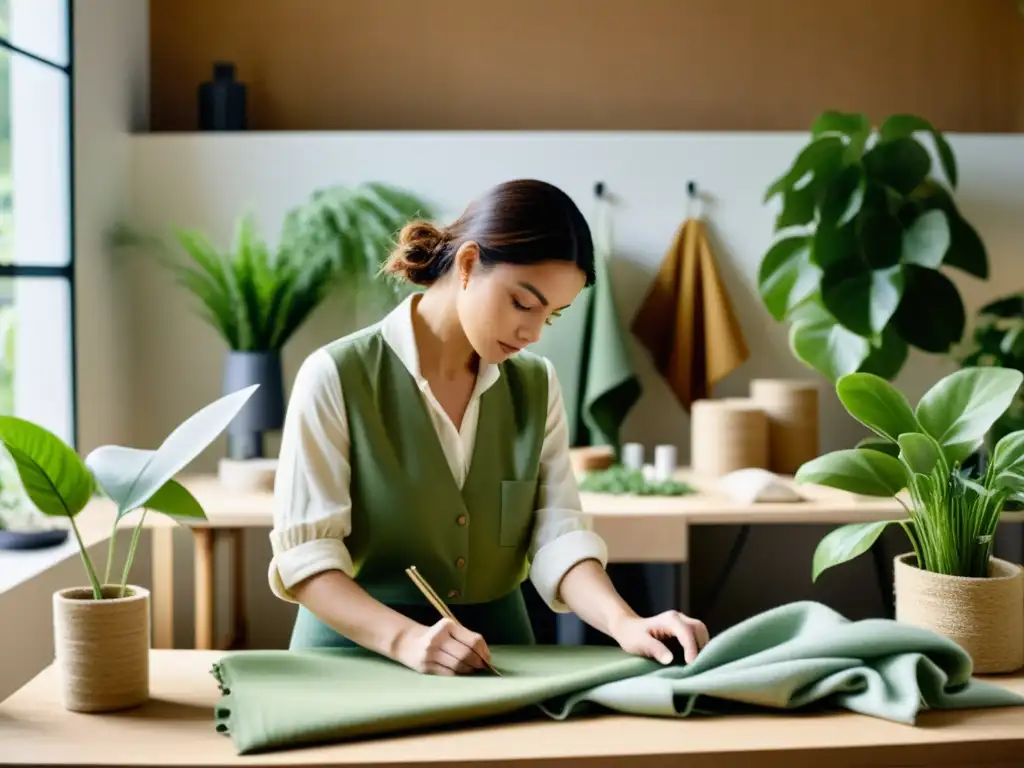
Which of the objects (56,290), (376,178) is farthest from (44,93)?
(376,178)

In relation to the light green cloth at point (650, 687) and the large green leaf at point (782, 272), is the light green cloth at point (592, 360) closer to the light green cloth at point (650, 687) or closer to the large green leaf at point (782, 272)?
the large green leaf at point (782, 272)

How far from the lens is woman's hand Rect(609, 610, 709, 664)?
1.42 meters

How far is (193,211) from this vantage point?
3.38m

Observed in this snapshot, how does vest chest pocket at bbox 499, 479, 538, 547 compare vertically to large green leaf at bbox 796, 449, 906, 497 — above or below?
below

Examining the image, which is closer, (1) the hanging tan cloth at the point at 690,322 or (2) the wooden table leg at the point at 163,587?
(2) the wooden table leg at the point at 163,587

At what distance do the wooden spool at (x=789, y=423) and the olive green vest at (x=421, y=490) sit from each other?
5.26 ft

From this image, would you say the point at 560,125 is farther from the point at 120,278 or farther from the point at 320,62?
the point at 120,278

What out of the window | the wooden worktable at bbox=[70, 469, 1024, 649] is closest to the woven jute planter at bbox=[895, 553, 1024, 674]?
the wooden worktable at bbox=[70, 469, 1024, 649]

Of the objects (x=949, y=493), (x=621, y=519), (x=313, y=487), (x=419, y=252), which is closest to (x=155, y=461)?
(x=313, y=487)

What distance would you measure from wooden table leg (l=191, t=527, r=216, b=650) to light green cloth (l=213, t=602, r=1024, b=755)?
1.40 meters

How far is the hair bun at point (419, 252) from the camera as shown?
1.63m

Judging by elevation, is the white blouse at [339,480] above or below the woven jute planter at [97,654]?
above

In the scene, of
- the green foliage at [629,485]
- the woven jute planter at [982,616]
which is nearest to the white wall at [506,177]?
the green foliage at [629,485]

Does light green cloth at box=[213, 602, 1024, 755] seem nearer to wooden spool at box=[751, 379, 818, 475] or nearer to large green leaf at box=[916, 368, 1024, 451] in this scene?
large green leaf at box=[916, 368, 1024, 451]
